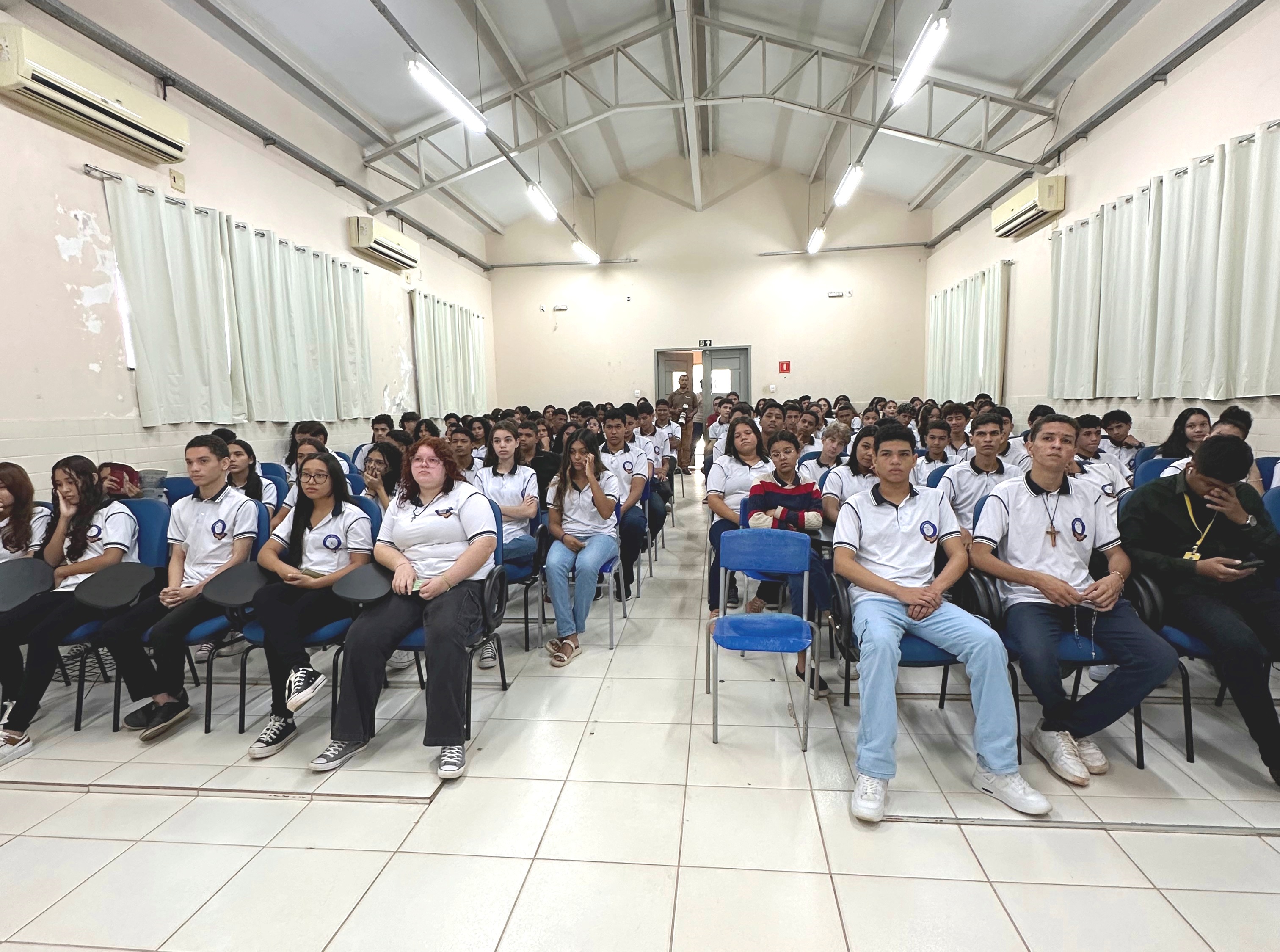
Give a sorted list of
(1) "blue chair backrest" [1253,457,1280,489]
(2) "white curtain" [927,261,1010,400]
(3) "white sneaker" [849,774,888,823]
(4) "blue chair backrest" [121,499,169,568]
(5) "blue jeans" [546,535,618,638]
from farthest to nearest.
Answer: (2) "white curtain" [927,261,1010,400] → (1) "blue chair backrest" [1253,457,1280,489] → (5) "blue jeans" [546,535,618,638] → (4) "blue chair backrest" [121,499,169,568] → (3) "white sneaker" [849,774,888,823]

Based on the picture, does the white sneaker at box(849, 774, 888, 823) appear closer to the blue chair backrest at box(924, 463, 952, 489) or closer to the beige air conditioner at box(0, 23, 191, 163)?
the blue chair backrest at box(924, 463, 952, 489)

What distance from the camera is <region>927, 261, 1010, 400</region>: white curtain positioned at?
791 cm

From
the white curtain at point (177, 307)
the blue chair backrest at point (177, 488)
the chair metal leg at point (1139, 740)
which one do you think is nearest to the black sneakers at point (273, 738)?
the blue chair backrest at point (177, 488)

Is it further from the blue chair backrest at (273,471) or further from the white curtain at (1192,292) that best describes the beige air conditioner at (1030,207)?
the blue chair backrest at (273,471)

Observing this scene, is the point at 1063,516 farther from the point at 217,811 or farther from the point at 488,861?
the point at 217,811

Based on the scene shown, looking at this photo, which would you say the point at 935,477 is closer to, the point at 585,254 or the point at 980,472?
the point at 980,472

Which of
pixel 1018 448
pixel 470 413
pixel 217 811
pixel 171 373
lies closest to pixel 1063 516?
pixel 1018 448

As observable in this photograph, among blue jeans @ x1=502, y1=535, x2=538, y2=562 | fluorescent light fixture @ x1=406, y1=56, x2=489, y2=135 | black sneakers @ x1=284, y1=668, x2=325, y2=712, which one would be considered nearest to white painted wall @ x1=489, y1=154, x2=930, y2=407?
fluorescent light fixture @ x1=406, y1=56, x2=489, y2=135

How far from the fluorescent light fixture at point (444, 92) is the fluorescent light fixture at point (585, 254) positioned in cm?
457

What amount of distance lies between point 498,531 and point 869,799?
176 centimetres

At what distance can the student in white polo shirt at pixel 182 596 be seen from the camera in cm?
256

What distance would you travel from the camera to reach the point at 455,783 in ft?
7.20

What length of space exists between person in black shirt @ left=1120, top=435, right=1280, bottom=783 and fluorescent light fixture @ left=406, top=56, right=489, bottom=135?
5279 mm

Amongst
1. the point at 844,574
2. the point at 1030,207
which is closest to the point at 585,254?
the point at 1030,207
